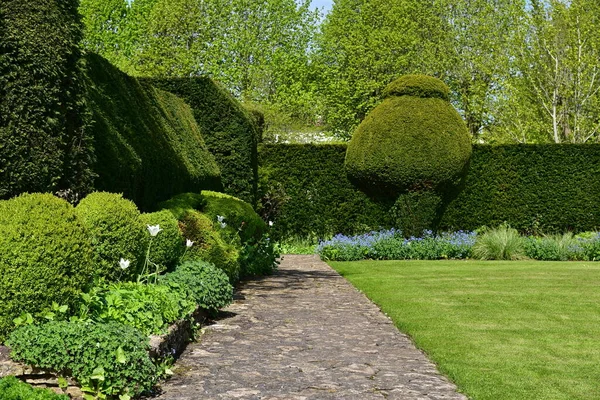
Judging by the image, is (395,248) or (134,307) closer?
(134,307)

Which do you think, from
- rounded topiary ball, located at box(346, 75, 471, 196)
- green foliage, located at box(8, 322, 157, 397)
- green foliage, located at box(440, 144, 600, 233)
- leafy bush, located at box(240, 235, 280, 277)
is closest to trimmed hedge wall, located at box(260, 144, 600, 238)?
green foliage, located at box(440, 144, 600, 233)

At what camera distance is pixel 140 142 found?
36.8 ft

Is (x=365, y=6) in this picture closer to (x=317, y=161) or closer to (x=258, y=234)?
(x=317, y=161)

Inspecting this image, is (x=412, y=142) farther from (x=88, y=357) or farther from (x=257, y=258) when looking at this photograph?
(x=88, y=357)

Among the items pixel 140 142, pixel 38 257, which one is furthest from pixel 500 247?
pixel 38 257

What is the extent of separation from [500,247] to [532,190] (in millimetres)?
3469

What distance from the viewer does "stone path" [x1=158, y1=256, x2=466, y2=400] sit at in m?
5.42

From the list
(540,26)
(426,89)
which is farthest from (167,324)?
(540,26)

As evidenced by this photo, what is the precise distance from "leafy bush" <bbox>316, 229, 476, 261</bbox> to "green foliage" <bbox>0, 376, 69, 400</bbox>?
13.1 m

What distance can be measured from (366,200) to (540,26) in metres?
11.0

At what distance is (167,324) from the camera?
257 inches

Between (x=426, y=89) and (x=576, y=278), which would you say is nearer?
(x=576, y=278)

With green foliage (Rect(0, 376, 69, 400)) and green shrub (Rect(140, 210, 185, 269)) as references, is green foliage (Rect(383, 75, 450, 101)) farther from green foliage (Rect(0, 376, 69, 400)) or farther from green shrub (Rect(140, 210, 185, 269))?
green foliage (Rect(0, 376, 69, 400))

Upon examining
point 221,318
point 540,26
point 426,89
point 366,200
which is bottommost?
point 221,318
